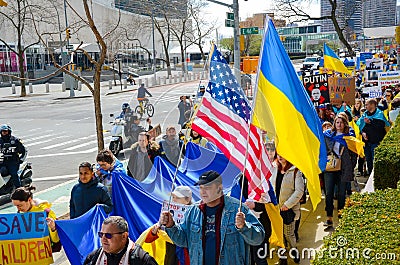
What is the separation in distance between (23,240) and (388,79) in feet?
42.7

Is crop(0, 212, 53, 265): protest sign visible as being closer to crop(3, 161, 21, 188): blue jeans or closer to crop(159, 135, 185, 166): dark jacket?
crop(159, 135, 185, 166): dark jacket

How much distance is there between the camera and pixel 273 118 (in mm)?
4598

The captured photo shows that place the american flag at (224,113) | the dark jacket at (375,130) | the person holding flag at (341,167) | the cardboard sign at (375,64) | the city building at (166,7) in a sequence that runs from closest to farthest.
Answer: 1. the american flag at (224,113)
2. the person holding flag at (341,167)
3. the dark jacket at (375,130)
4. the cardboard sign at (375,64)
5. the city building at (166,7)

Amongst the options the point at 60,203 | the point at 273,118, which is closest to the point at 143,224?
the point at 273,118

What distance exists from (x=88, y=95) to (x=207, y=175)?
3892cm

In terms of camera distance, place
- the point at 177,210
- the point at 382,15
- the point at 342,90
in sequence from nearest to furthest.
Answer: the point at 177,210 < the point at 342,90 < the point at 382,15

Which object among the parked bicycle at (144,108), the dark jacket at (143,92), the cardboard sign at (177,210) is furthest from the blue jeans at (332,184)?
the dark jacket at (143,92)

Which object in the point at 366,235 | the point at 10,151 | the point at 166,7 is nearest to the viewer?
the point at 366,235

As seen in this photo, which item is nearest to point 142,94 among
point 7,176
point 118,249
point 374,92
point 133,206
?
point 7,176

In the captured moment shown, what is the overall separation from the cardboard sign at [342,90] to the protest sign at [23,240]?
909 centimetres

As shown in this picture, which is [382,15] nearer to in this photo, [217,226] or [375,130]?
[375,130]

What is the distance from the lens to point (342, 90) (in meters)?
12.6

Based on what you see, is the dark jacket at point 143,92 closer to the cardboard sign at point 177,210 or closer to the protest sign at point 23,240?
the protest sign at point 23,240

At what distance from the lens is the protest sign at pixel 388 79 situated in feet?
50.8
